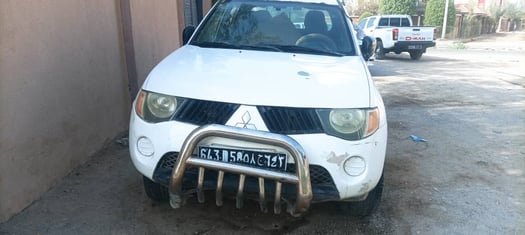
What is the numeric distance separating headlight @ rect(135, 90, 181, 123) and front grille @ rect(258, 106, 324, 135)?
Result: 57 centimetres

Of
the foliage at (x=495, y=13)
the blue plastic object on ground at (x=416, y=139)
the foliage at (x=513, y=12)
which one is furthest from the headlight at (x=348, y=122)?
the foliage at (x=513, y=12)

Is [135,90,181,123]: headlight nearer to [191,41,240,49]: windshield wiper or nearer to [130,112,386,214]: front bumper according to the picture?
[130,112,386,214]: front bumper

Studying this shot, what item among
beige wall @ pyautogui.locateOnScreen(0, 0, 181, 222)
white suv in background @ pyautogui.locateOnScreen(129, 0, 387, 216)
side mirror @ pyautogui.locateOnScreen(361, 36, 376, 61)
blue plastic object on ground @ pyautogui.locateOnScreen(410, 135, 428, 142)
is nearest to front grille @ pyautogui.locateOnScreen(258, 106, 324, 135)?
white suv in background @ pyautogui.locateOnScreen(129, 0, 387, 216)

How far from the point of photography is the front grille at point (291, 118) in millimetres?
2463

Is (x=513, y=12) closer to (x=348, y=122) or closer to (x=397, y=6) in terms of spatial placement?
(x=397, y=6)

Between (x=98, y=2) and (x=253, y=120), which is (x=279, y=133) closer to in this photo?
(x=253, y=120)

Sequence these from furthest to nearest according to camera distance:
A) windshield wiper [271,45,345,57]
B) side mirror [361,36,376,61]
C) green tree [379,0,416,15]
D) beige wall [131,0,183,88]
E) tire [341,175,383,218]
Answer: green tree [379,0,416,15] → beige wall [131,0,183,88] → side mirror [361,36,376,61] → windshield wiper [271,45,345,57] → tire [341,175,383,218]

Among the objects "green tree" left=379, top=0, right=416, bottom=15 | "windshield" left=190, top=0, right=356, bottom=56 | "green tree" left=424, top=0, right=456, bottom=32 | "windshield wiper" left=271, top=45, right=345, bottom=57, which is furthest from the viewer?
"green tree" left=424, top=0, right=456, bottom=32

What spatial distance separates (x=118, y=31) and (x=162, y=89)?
2.46 metres

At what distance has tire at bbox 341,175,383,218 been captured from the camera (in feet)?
9.79

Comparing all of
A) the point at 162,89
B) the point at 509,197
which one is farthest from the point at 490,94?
the point at 162,89

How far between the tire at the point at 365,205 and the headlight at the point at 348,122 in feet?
2.07

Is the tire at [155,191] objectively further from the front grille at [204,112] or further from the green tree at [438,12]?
the green tree at [438,12]

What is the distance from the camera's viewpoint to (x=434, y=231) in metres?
3.04
